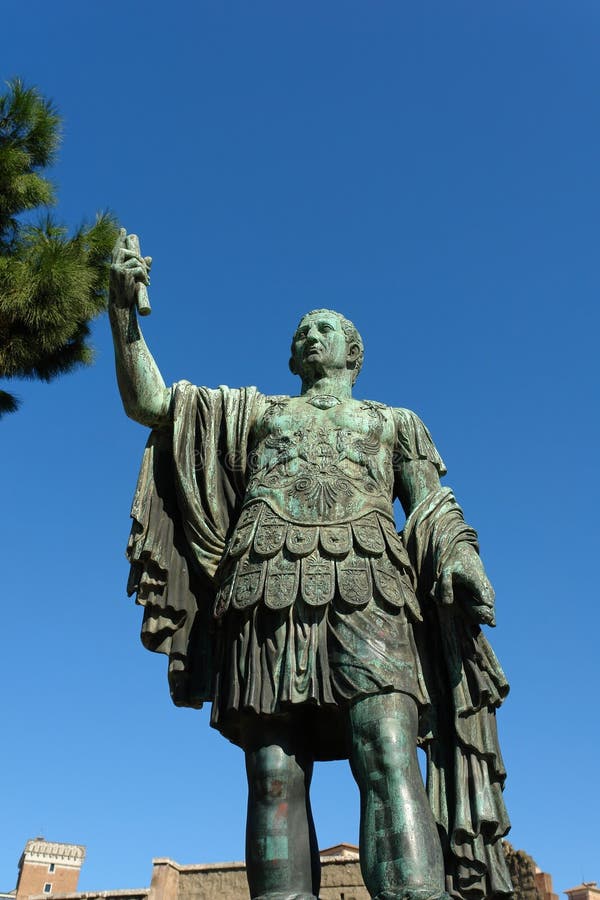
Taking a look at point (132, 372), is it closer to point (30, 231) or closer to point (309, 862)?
point (309, 862)

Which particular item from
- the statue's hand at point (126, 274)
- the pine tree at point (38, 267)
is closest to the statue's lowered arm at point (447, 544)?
the statue's hand at point (126, 274)

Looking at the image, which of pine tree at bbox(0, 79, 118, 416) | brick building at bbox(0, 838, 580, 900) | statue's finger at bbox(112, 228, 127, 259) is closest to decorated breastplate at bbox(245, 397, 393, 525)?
statue's finger at bbox(112, 228, 127, 259)

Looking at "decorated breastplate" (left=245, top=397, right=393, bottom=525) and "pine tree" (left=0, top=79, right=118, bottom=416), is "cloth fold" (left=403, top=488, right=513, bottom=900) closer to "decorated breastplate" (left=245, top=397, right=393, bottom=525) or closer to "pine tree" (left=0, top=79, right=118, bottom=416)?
"decorated breastplate" (left=245, top=397, right=393, bottom=525)

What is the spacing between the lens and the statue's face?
617 centimetres

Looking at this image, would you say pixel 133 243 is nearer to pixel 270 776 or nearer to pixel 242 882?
pixel 270 776

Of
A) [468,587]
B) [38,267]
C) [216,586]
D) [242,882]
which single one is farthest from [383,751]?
[242,882]

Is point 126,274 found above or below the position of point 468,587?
above

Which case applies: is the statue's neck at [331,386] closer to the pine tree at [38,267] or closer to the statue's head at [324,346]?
the statue's head at [324,346]

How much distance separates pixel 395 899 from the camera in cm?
420

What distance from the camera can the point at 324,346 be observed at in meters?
6.19

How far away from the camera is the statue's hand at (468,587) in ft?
16.8

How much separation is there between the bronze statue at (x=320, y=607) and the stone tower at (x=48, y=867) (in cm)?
4648

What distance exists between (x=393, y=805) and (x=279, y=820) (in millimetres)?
546

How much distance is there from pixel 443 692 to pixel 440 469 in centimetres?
131
